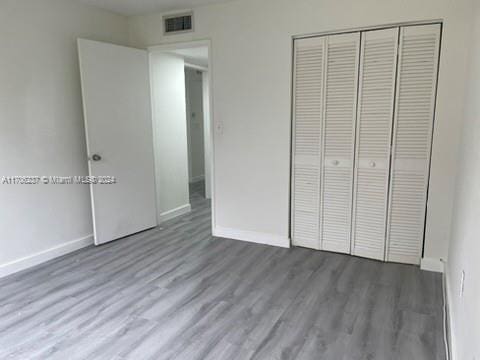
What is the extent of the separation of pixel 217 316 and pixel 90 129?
2200 millimetres

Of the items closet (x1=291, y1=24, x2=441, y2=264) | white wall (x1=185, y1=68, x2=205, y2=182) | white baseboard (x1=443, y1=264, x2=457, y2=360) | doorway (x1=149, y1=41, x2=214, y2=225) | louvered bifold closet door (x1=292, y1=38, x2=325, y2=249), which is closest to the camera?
white baseboard (x1=443, y1=264, x2=457, y2=360)

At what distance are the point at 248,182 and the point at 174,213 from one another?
1.45 m

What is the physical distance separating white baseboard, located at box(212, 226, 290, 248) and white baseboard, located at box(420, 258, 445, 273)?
121 centimetres

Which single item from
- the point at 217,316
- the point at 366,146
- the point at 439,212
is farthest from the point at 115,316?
the point at 439,212

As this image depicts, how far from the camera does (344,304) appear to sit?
2.44 metres

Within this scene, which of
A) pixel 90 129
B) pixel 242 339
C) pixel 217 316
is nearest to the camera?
pixel 242 339

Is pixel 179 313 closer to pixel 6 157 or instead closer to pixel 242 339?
pixel 242 339

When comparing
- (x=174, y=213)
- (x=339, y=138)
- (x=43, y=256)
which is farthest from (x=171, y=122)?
(x=339, y=138)

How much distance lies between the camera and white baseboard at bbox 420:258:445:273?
9.47ft

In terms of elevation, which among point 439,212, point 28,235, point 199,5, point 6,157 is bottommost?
point 28,235

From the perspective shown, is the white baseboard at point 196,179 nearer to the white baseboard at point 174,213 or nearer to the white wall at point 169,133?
the white baseboard at point 174,213

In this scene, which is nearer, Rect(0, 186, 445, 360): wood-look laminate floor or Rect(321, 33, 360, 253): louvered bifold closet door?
Rect(0, 186, 445, 360): wood-look laminate floor

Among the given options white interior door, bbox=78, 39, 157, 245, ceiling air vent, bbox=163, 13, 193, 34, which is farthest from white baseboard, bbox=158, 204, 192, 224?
ceiling air vent, bbox=163, 13, 193, 34

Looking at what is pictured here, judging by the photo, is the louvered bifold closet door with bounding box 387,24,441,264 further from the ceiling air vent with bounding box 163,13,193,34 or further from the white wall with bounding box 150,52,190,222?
the white wall with bounding box 150,52,190,222
